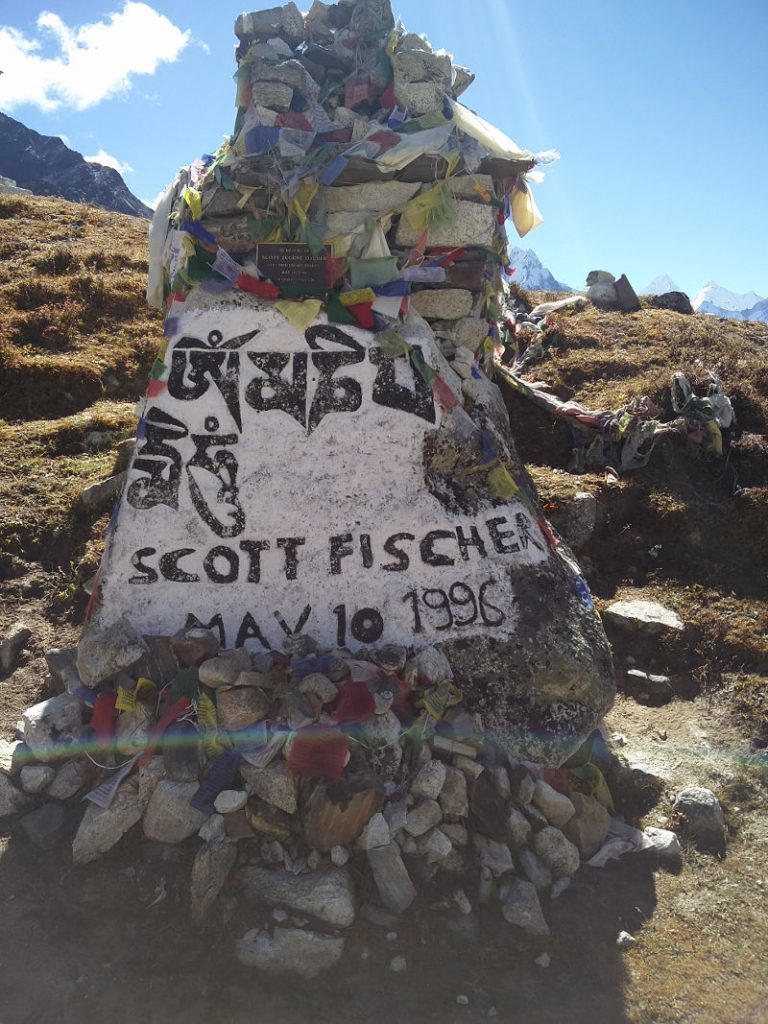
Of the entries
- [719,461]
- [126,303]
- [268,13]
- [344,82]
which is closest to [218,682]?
[344,82]

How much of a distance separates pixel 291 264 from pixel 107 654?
3.11 m

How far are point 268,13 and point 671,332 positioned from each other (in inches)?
450

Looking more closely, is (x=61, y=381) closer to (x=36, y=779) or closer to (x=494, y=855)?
(x=36, y=779)

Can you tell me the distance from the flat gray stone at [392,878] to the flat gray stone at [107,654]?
1.91 meters

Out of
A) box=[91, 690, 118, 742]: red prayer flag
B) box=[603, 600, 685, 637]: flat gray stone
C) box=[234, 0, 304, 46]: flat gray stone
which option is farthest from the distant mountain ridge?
box=[91, 690, 118, 742]: red prayer flag

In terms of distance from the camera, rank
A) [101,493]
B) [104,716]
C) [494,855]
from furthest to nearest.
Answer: [101,493], [104,716], [494,855]

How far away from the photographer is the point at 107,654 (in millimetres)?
4625

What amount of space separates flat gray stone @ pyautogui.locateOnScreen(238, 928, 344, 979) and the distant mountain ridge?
55352 millimetres

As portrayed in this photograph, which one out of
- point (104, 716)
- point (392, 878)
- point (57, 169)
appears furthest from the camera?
point (57, 169)

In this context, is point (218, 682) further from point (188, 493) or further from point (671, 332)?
point (671, 332)

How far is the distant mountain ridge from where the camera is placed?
53031 millimetres

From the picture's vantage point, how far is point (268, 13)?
6008 mm

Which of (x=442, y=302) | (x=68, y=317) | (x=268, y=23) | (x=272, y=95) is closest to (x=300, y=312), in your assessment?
(x=442, y=302)

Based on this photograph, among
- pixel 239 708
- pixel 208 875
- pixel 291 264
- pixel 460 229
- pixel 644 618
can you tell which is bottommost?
pixel 208 875
